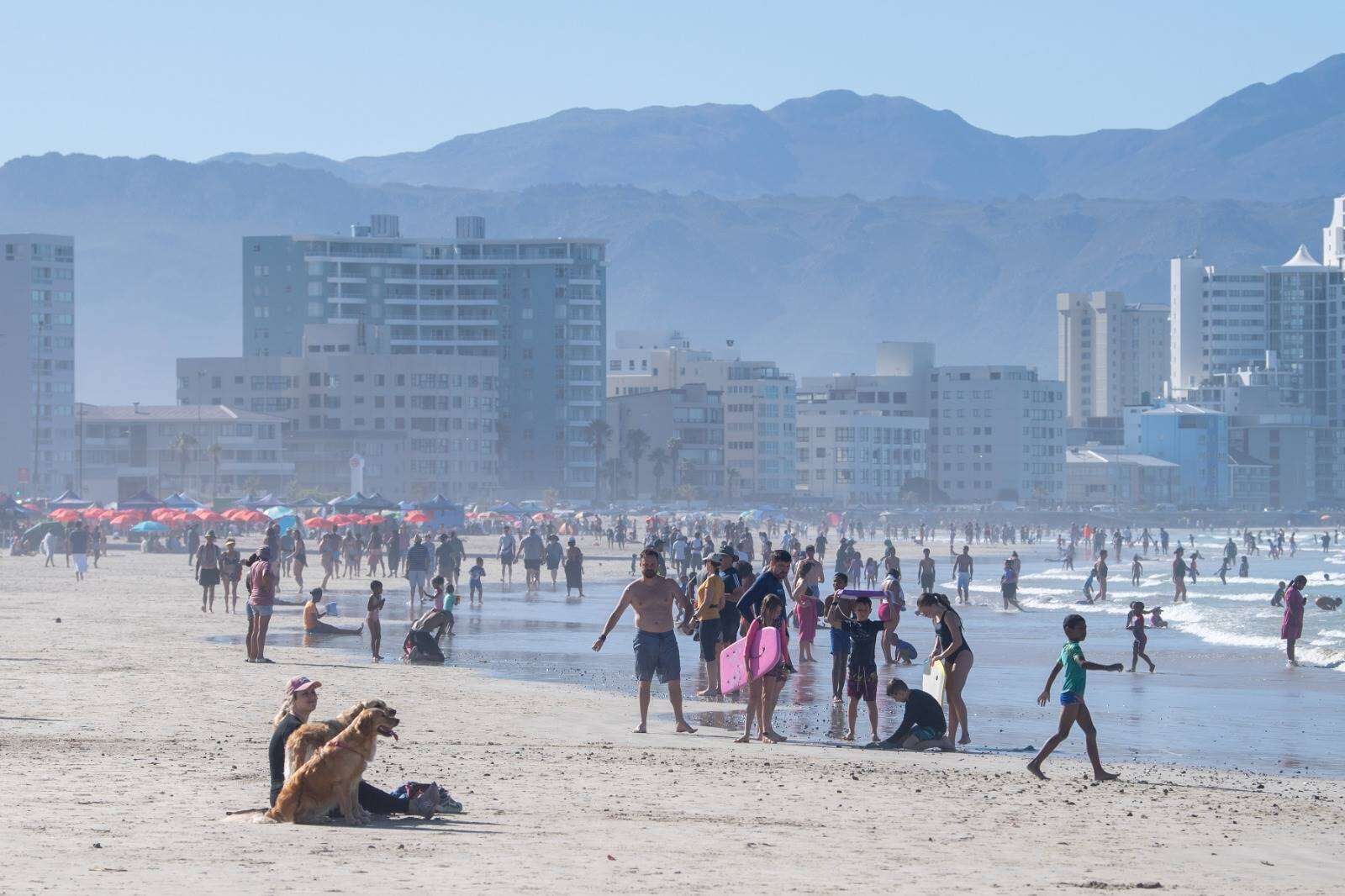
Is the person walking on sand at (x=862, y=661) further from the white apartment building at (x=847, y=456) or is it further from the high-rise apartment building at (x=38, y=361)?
the white apartment building at (x=847, y=456)

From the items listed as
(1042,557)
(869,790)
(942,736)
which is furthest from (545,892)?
(1042,557)

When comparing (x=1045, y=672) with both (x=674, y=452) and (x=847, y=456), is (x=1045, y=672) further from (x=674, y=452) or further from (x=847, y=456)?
(x=847, y=456)

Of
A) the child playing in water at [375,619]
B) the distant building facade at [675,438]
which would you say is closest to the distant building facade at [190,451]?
the distant building facade at [675,438]

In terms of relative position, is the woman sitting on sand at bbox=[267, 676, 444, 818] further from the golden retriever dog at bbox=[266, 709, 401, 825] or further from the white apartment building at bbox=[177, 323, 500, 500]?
the white apartment building at bbox=[177, 323, 500, 500]

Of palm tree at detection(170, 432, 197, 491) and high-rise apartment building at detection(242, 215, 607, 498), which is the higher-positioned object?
high-rise apartment building at detection(242, 215, 607, 498)

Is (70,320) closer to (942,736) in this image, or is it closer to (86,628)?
(86,628)

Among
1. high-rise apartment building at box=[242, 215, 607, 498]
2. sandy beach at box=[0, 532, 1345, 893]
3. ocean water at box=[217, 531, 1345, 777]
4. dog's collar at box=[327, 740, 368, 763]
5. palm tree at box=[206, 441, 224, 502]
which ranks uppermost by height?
high-rise apartment building at box=[242, 215, 607, 498]

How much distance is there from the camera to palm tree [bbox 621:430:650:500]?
174125mm

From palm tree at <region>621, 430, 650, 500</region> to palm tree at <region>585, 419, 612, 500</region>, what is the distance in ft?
7.18

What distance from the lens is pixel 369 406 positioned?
151 metres

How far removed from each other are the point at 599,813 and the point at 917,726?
5216mm

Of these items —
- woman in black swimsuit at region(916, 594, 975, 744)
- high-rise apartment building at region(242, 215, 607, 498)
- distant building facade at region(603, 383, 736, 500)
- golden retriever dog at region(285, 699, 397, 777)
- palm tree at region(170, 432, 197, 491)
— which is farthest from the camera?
distant building facade at region(603, 383, 736, 500)

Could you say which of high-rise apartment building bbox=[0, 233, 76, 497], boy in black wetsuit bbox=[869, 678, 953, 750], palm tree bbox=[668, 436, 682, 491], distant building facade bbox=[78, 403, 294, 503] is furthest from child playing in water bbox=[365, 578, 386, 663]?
palm tree bbox=[668, 436, 682, 491]

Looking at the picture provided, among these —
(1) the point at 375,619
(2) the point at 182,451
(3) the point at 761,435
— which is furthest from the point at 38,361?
(1) the point at 375,619
